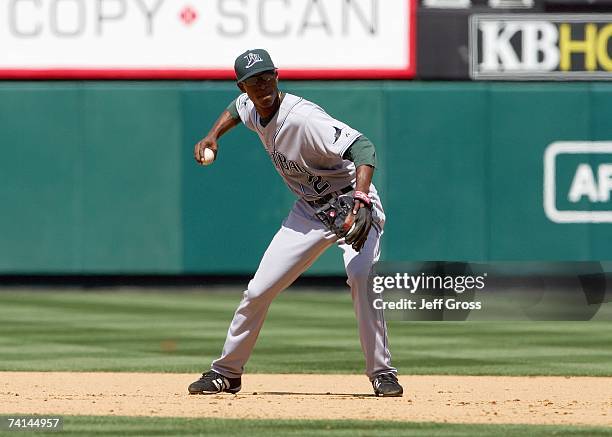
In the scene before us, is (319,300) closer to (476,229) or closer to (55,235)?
(476,229)

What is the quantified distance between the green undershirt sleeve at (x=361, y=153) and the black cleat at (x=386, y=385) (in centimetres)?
112

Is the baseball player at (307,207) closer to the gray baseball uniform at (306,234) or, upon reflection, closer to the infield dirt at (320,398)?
the gray baseball uniform at (306,234)

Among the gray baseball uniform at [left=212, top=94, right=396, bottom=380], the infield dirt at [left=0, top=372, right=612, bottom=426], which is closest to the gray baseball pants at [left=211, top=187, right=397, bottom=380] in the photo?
the gray baseball uniform at [left=212, top=94, right=396, bottom=380]

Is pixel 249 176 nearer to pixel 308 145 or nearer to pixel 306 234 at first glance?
pixel 306 234

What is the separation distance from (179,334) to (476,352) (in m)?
2.52

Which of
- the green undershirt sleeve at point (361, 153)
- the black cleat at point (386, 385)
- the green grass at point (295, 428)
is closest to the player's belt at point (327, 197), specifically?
the green undershirt sleeve at point (361, 153)

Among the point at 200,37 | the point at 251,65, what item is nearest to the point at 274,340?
the point at 251,65

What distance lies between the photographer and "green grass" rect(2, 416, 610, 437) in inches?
250

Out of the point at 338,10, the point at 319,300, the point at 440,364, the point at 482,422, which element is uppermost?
the point at 338,10

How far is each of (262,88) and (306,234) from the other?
79 centimetres

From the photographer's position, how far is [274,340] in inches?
449

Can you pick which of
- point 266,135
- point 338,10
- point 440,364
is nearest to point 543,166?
point 338,10

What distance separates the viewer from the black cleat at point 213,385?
762cm

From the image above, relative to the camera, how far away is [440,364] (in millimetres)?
9734
